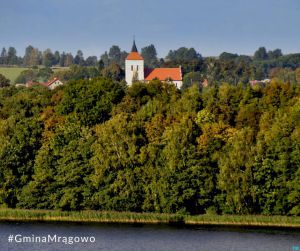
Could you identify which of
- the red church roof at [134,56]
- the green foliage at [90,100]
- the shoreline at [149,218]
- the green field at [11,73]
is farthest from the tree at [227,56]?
the shoreline at [149,218]

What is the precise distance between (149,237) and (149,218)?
5.32 meters

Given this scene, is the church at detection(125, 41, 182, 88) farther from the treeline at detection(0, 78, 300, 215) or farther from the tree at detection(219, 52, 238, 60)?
the tree at detection(219, 52, 238, 60)

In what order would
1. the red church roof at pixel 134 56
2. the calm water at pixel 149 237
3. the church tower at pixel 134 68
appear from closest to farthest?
the calm water at pixel 149 237 → the church tower at pixel 134 68 → the red church roof at pixel 134 56

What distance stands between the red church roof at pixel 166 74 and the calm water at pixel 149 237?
64.9 meters

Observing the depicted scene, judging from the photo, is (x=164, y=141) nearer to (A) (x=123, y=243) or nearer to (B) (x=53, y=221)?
(B) (x=53, y=221)

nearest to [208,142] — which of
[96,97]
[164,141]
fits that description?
[164,141]

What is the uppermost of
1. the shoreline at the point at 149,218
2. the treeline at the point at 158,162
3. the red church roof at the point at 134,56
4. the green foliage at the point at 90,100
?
the red church roof at the point at 134,56

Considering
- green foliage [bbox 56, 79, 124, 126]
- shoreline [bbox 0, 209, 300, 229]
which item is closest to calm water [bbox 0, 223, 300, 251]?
shoreline [bbox 0, 209, 300, 229]

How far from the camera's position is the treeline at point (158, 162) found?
165ft

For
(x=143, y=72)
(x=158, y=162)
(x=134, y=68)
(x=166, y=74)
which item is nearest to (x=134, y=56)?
(x=134, y=68)

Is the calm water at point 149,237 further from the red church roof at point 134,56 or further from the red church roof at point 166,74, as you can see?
the red church roof at point 134,56

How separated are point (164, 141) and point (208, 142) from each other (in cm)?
238

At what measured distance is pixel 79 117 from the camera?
59.8m

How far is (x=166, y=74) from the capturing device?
113 m
